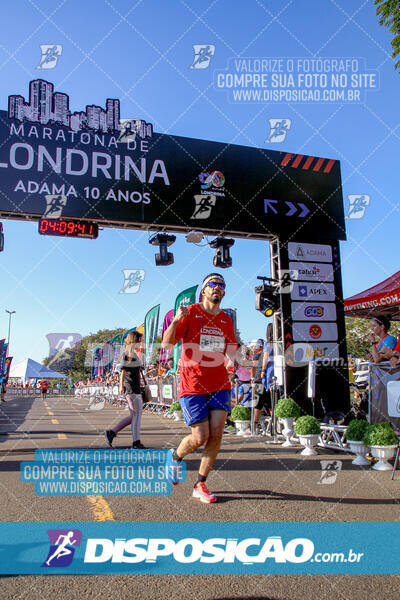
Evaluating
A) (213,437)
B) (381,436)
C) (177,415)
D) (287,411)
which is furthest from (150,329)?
(213,437)

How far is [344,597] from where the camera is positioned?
246cm

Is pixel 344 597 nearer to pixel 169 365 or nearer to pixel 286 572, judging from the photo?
pixel 286 572

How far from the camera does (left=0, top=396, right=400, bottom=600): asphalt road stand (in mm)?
2506

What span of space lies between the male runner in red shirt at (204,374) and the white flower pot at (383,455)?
101 inches

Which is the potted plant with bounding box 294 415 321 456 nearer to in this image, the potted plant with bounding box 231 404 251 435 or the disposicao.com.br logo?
the potted plant with bounding box 231 404 251 435

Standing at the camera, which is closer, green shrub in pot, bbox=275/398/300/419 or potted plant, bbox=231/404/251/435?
green shrub in pot, bbox=275/398/300/419

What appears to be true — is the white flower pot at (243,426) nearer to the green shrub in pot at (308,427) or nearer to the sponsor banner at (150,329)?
the green shrub in pot at (308,427)

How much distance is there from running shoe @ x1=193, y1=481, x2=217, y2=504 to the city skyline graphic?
8881mm

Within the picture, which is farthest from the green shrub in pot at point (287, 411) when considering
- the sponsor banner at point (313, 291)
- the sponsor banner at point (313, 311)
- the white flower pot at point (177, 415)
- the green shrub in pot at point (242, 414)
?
the white flower pot at point (177, 415)

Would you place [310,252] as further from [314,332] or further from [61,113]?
[61,113]

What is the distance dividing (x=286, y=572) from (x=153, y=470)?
3.05 m

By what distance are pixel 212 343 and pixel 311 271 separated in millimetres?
7290

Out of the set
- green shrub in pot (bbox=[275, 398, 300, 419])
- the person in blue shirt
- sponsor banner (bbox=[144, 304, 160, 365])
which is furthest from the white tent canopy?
the person in blue shirt

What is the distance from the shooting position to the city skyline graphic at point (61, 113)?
10.3m
